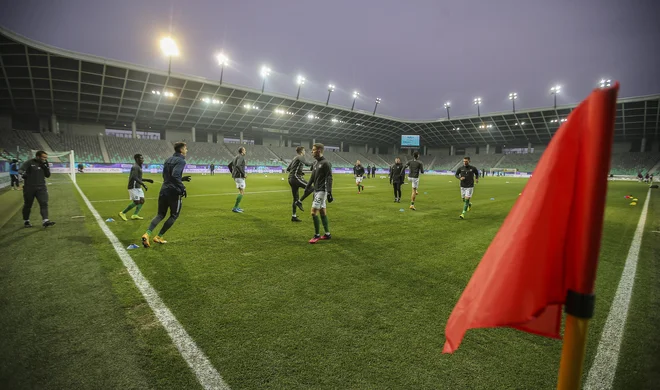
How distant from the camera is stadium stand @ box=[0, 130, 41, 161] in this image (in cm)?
3775

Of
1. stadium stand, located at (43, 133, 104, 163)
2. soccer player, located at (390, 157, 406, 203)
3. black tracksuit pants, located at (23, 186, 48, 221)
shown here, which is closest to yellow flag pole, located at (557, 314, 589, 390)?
black tracksuit pants, located at (23, 186, 48, 221)

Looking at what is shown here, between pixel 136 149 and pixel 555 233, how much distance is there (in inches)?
2346

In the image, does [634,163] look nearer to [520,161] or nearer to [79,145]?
[520,161]

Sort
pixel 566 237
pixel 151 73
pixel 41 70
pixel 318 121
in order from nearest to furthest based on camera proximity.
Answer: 1. pixel 566 237
2. pixel 41 70
3. pixel 151 73
4. pixel 318 121

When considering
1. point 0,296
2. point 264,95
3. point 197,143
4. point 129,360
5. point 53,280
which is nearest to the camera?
point 129,360

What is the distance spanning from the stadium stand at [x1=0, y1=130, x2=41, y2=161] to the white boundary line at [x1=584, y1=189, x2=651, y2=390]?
5221 centimetres

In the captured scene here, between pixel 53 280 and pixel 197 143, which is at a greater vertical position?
pixel 197 143

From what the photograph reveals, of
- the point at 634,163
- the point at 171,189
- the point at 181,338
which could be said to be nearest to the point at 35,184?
the point at 171,189

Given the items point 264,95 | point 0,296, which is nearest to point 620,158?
point 264,95

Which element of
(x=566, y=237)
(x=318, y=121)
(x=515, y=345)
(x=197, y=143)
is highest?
(x=318, y=121)

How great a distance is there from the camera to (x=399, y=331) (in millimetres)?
3090

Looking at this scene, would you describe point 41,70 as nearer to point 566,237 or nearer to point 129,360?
point 129,360

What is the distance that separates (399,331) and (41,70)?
49716 millimetres

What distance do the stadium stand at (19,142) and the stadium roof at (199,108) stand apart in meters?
3.66
